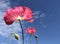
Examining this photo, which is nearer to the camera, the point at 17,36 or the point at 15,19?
A: the point at 15,19

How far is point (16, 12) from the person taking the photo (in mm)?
1607

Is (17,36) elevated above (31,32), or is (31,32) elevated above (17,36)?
(31,32)

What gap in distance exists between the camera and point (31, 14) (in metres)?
1.57

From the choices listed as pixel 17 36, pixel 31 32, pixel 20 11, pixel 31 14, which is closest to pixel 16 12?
pixel 20 11

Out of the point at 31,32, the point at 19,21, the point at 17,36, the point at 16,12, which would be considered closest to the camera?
the point at 19,21

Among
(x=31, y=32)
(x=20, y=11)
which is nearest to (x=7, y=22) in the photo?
(x=20, y=11)

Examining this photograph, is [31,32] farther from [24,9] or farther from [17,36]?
[24,9]

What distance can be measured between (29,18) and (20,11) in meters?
0.15

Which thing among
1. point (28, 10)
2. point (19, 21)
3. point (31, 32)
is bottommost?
point (19, 21)

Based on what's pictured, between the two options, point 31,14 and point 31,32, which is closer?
point 31,14

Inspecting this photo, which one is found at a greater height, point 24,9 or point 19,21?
point 24,9

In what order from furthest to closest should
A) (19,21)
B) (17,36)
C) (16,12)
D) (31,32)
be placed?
1. (31,32)
2. (17,36)
3. (16,12)
4. (19,21)

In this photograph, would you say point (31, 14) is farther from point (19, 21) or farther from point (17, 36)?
point (17, 36)

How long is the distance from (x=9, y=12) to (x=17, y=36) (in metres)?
0.33
